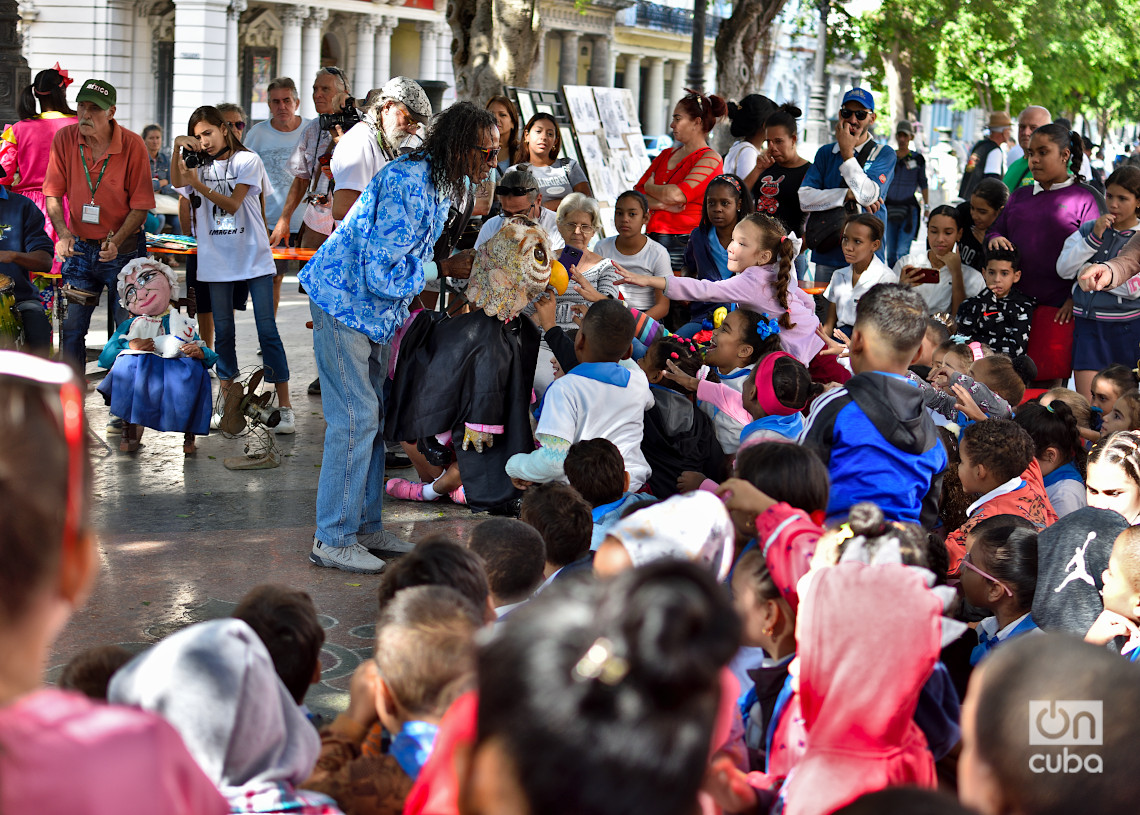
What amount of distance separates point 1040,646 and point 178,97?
3259cm

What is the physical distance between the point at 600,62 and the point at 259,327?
167 ft

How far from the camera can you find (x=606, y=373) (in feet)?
17.0

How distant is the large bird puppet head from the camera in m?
5.41

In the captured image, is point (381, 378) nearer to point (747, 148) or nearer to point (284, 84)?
point (747, 148)

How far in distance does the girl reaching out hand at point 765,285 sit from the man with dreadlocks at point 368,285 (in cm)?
155

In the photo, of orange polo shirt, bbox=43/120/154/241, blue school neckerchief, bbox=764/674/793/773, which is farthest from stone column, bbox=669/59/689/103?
blue school neckerchief, bbox=764/674/793/773

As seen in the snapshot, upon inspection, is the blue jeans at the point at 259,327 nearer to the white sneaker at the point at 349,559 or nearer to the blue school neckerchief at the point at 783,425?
the white sneaker at the point at 349,559

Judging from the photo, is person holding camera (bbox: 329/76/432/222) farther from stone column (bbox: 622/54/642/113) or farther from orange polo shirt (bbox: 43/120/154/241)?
stone column (bbox: 622/54/642/113)

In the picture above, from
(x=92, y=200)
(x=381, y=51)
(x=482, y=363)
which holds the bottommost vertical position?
(x=482, y=363)

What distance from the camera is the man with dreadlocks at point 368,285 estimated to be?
469cm

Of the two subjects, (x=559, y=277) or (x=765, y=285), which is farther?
(x=765, y=285)

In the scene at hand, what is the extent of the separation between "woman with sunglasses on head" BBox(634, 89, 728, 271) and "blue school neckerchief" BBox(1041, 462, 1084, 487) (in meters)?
3.16

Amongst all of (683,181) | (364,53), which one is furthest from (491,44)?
(364,53)

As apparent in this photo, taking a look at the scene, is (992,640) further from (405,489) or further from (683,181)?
(683,181)
